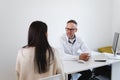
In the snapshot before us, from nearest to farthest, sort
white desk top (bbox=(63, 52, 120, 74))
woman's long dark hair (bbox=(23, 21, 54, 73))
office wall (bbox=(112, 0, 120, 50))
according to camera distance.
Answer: woman's long dark hair (bbox=(23, 21, 54, 73)), white desk top (bbox=(63, 52, 120, 74)), office wall (bbox=(112, 0, 120, 50))

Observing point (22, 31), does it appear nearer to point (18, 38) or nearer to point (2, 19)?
point (18, 38)

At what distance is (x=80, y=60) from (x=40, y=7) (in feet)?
4.64

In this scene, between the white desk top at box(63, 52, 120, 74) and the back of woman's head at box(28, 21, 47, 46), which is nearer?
the back of woman's head at box(28, 21, 47, 46)

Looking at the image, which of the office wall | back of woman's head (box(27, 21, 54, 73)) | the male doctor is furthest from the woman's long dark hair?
the office wall

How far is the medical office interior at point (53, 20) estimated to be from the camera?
3432 millimetres

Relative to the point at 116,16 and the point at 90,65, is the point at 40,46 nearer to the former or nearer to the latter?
the point at 90,65

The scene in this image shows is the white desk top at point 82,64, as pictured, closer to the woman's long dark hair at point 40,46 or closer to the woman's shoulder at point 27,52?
the woman's long dark hair at point 40,46

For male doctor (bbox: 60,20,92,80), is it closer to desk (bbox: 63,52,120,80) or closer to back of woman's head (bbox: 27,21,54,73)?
desk (bbox: 63,52,120,80)

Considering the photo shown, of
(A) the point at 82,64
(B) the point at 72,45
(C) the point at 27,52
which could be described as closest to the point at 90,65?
(A) the point at 82,64

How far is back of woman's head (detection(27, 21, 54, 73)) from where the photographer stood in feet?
6.78

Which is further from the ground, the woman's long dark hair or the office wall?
the office wall

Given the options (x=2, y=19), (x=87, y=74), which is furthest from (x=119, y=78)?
(x=2, y=19)

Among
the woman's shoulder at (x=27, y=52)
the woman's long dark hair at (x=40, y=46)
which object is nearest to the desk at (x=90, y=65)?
the woman's long dark hair at (x=40, y=46)

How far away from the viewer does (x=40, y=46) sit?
6.82 ft
